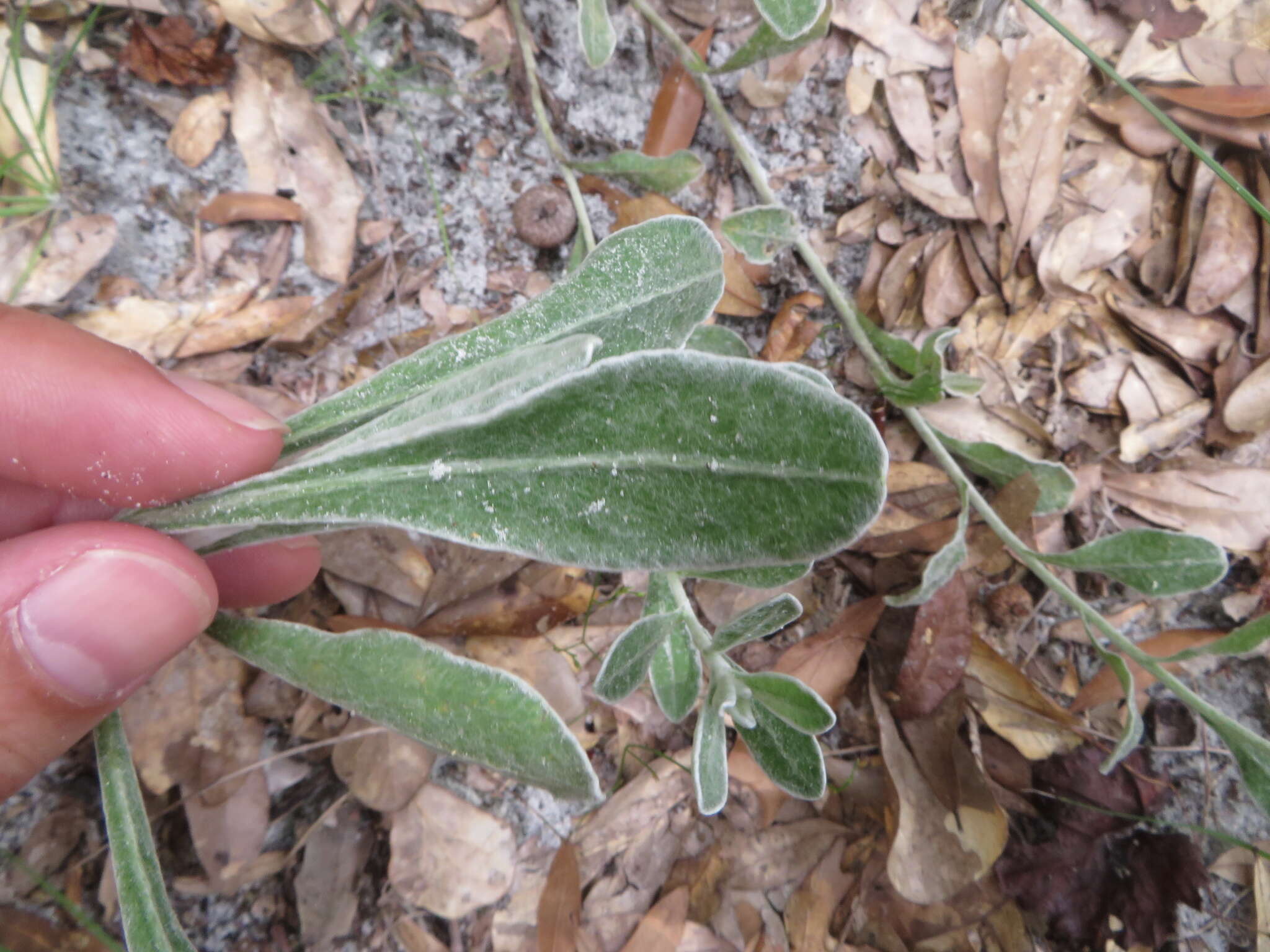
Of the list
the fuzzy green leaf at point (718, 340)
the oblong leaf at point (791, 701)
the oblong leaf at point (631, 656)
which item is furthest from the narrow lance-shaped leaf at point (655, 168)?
the oblong leaf at point (791, 701)

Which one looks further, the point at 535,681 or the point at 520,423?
the point at 535,681

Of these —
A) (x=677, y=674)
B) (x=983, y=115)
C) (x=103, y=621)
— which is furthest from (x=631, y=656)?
(x=983, y=115)

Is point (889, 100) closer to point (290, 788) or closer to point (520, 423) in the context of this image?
point (520, 423)

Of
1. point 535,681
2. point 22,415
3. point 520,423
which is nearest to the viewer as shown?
point 520,423

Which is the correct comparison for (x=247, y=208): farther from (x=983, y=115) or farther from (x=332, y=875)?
(x=983, y=115)

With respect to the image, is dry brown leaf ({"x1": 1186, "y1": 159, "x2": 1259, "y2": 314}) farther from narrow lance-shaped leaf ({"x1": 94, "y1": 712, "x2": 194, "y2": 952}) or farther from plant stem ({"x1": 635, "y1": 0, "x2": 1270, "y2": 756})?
narrow lance-shaped leaf ({"x1": 94, "y1": 712, "x2": 194, "y2": 952})

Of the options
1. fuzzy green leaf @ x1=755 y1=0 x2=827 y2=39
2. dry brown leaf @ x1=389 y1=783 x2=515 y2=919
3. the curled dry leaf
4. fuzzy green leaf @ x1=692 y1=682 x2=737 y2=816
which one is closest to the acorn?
the curled dry leaf

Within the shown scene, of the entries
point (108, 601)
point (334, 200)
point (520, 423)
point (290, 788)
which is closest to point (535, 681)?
point (290, 788)
